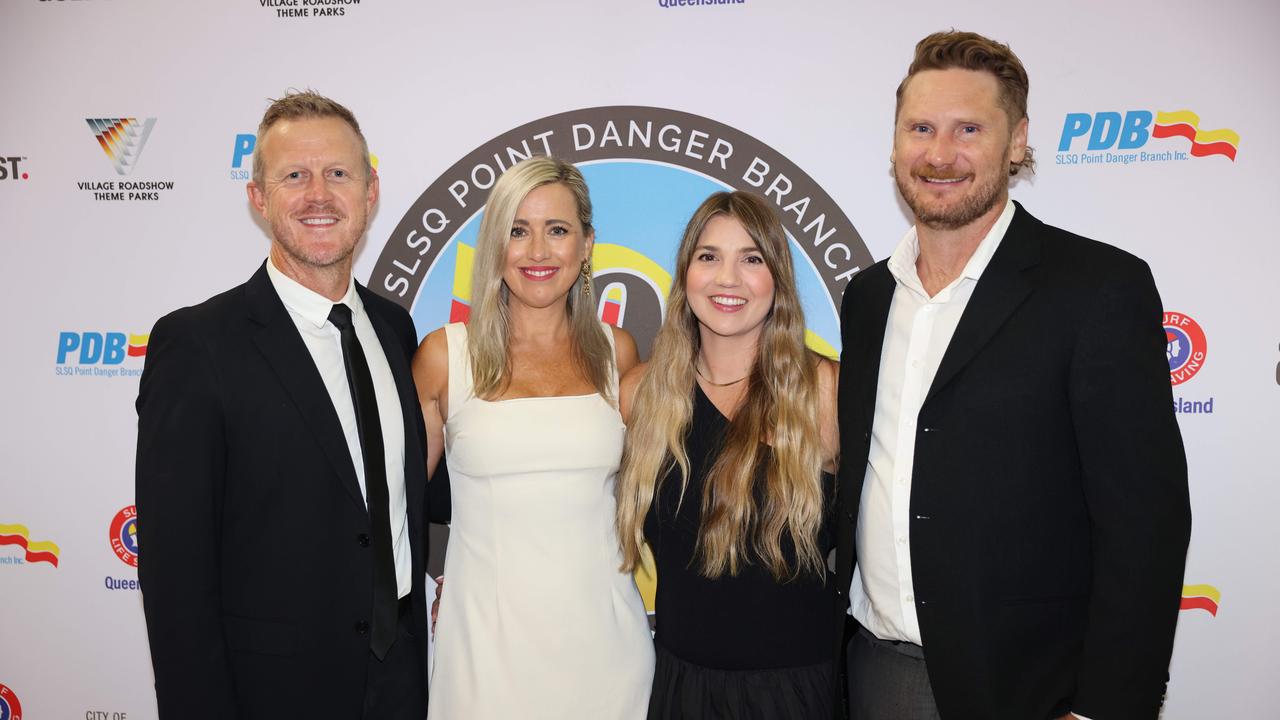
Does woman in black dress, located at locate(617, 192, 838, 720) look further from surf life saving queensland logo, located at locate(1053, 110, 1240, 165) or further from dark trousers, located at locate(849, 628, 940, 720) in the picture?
surf life saving queensland logo, located at locate(1053, 110, 1240, 165)

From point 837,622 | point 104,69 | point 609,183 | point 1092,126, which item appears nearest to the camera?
point 837,622

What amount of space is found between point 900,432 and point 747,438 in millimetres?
455

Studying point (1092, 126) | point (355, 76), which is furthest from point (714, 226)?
point (355, 76)

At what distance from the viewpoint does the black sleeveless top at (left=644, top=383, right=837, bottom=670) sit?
2279 mm

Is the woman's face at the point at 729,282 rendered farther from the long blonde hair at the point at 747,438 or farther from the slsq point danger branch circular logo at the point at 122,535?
the slsq point danger branch circular logo at the point at 122,535

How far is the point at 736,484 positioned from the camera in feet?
7.59

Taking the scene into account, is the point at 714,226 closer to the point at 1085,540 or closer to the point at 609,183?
the point at 609,183

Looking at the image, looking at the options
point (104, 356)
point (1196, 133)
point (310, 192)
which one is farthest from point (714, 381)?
point (104, 356)

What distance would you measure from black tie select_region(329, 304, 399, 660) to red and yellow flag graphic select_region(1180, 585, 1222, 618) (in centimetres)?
285

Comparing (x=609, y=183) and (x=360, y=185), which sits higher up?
(x=609, y=183)

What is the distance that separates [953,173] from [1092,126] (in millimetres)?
1452

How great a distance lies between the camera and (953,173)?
205 centimetres

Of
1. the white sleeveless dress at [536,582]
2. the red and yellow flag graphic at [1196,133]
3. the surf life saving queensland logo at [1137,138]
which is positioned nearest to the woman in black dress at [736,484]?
the white sleeveless dress at [536,582]

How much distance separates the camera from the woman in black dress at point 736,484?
2.28 metres
